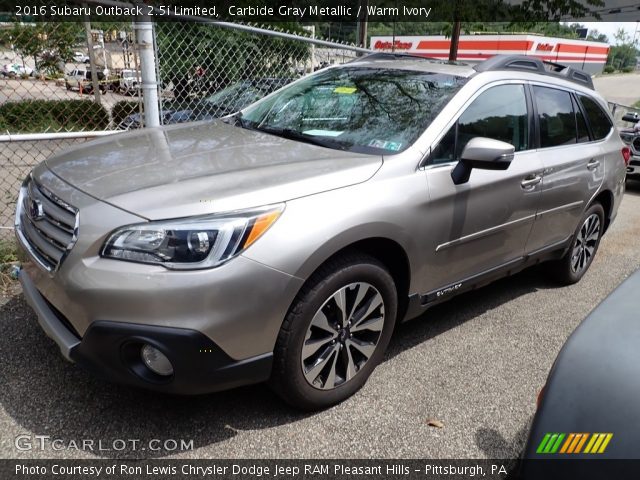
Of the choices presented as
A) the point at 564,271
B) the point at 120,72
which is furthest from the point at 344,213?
the point at 120,72

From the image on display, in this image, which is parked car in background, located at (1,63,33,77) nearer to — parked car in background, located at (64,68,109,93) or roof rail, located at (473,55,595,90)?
Result: parked car in background, located at (64,68,109,93)

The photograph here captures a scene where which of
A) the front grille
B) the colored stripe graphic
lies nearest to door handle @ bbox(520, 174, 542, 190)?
the colored stripe graphic

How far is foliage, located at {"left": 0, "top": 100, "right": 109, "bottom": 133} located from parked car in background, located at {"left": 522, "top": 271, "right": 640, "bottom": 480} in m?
4.62

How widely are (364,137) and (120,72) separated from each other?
12.5 feet

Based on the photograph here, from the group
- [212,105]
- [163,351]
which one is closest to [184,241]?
[163,351]

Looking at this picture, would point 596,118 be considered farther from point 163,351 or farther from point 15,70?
point 15,70

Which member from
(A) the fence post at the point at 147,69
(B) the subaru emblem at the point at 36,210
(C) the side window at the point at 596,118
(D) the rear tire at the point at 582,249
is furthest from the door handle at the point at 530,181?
(A) the fence post at the point at 147,69

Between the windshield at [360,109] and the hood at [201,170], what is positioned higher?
the windshield at [360,109]

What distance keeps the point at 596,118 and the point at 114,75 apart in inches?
191

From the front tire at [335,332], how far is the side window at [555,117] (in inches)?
72.6

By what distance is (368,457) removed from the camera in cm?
237

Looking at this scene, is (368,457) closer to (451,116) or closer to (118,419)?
(118,419)

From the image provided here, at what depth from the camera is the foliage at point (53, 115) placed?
5164 millimetres

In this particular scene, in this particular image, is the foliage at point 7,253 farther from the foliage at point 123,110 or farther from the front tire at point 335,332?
the front tire at point 335,332
